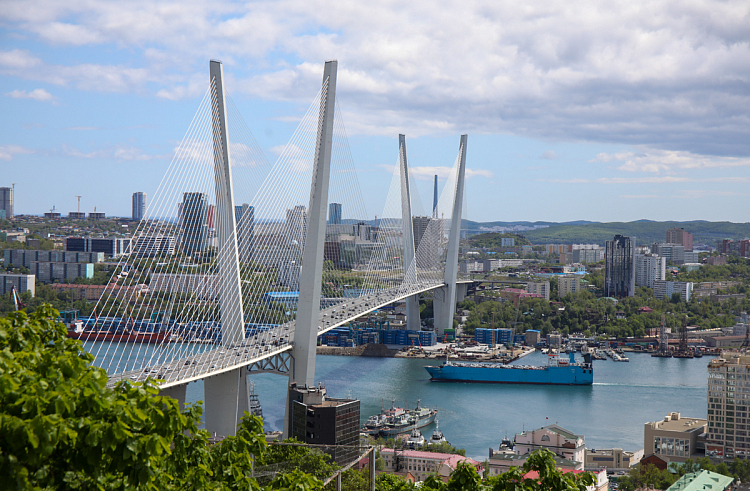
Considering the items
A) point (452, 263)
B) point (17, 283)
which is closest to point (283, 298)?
point (17, 283)

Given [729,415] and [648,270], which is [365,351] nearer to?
[729,415]

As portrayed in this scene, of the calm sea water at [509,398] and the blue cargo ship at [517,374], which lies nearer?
the calm sea water at [509,398]

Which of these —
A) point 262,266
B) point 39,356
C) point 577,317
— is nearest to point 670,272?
point 577,317

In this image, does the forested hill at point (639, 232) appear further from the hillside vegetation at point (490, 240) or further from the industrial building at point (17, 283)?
the industrial building at point (17, 283)

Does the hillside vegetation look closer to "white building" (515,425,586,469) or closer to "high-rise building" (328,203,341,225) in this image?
"high-rise building" (328,203,341,225)

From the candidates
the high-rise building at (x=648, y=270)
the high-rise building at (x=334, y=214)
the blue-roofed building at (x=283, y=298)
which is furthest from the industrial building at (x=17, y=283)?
the high-rise building at (x=648, y=270)

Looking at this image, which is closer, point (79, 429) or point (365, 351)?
point (79, 429)

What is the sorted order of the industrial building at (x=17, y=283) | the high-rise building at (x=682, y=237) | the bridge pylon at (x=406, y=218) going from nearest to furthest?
the industrial building at (x=17, y=283)
the bridge pylon at (x=406, y=218)
the high-rise building at (x=682, y=237)
